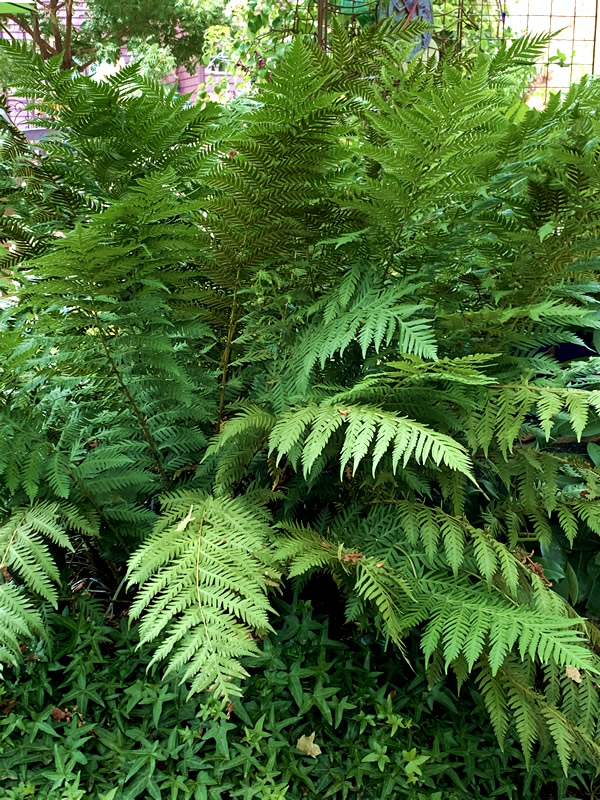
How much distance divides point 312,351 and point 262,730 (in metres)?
0.65

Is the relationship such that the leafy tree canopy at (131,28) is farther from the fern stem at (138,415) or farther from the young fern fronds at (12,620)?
the young fern fronds at (12,620)

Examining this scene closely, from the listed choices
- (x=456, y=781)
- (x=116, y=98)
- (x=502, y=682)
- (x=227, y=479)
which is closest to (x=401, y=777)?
(x=456, y=781)

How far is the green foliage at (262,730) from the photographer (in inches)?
41.1

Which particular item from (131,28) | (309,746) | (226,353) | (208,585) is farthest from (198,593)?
(131,28)

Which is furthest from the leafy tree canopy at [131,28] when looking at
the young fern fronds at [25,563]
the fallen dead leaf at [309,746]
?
the fallen dead leaf at [309,746]

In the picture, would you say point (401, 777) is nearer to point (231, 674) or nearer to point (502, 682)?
point (502, 682)

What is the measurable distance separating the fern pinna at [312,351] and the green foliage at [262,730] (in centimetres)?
8

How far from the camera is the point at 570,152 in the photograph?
A: 103 centimetres

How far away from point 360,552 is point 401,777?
381 millimetres

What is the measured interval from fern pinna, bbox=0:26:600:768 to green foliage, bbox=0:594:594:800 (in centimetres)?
8

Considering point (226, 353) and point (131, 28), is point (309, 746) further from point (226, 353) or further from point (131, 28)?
point (131, 28)

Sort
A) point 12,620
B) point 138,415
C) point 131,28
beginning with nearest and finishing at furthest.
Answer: point 12,620 → point 138,415 → point 131,28

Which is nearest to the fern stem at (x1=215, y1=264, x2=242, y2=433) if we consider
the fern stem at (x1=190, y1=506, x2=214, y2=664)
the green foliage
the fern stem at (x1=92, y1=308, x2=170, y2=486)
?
the fern stem at (x1=92, y1=308, x2=170, y2=486)

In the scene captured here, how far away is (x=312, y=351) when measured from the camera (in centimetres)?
112
